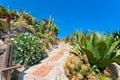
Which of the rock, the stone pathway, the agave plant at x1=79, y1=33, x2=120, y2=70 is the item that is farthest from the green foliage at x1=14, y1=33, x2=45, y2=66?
the rock

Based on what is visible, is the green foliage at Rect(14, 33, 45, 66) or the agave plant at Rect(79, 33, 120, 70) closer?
the agave plant at Rect(79, 33, 120, 70)

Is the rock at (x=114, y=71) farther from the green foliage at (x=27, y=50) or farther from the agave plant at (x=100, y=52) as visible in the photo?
the green foliage at (x=27, y=50)

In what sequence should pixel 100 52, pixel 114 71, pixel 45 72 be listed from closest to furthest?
pixel 100 52 → pixel 45 72 → pixel 114 71

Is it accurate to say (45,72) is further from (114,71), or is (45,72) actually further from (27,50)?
(114,71)

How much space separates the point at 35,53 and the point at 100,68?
2.75 metres

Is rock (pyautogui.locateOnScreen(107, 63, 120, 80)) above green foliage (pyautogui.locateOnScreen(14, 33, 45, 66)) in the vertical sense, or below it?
below

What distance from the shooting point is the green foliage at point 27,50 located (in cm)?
754

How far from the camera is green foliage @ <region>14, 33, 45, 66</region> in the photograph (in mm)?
7543

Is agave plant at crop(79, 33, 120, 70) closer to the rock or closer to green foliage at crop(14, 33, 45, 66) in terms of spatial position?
the rock

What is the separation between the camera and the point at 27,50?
7723 millimetres

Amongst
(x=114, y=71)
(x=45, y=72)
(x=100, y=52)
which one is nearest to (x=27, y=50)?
(x=45, y=72)

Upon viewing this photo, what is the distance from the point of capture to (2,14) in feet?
44.8

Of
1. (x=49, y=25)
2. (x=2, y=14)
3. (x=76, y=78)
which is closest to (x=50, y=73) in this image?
(x=76, y=78)

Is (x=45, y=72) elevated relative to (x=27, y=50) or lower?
lower
